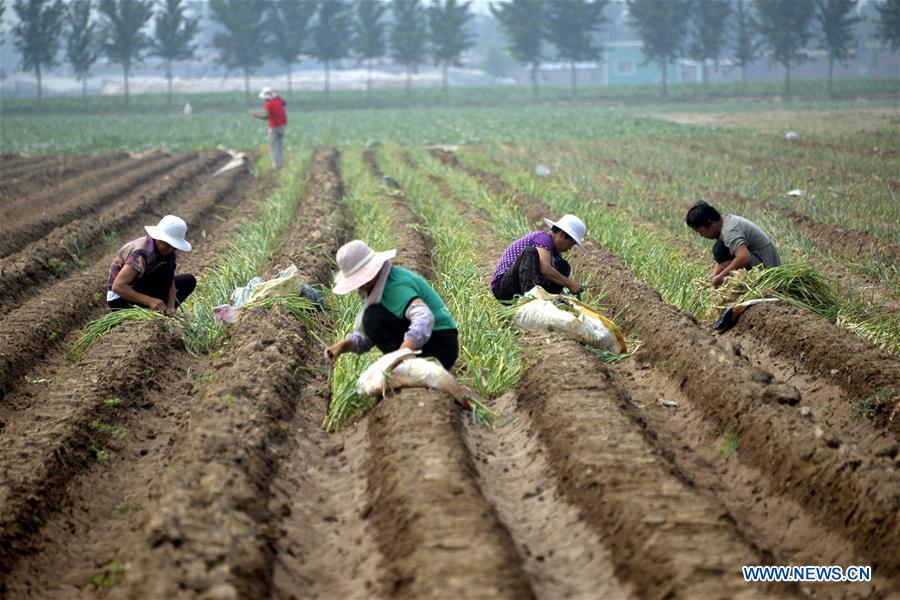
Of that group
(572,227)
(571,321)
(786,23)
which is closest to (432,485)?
(571,321)

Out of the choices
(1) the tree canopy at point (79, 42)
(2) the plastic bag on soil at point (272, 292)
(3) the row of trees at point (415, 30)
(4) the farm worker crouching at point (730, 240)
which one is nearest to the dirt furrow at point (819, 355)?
(4) the farm worker crouching at point (730, 240)

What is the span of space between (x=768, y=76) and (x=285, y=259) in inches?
3360

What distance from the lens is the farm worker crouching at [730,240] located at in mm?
7941

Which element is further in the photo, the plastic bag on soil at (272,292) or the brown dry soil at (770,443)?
the plastic bag on soil at (272,292)

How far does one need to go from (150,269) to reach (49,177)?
45.2ft

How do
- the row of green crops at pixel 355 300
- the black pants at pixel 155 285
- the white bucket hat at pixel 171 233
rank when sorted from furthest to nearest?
the black pants at pixel 155 285 < the white bucket hat at pixel 171 233 < the row of green crops at pixel 355 300

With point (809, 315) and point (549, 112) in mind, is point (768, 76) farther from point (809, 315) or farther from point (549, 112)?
point (809, 315)

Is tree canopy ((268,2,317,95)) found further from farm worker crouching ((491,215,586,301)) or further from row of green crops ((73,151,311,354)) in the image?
farm worker crouching ((491,215,586,301))

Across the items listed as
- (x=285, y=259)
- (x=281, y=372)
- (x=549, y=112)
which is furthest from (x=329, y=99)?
(x=281, y=372)

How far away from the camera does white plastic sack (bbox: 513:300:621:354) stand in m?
7.23

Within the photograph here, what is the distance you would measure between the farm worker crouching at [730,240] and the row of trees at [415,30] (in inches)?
1920

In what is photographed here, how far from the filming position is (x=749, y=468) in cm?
538

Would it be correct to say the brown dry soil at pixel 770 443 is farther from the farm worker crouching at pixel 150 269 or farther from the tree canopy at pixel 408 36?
the tree canopy at pixel 408 36

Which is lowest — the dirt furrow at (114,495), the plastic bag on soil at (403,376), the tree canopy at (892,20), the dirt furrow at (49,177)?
the dirt furrow at (114,495)
